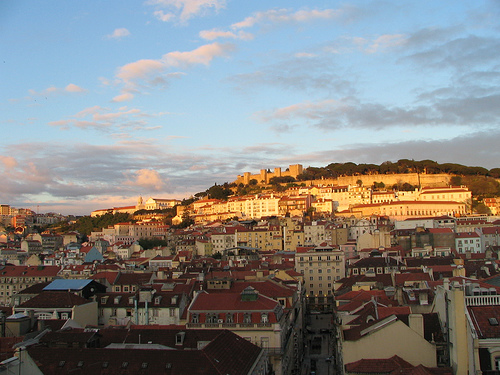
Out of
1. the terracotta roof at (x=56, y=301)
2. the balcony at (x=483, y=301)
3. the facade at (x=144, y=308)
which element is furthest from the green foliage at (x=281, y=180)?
the balcony at (x=483, y=301)

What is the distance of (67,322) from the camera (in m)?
28.6

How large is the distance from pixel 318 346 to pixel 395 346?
67.9 ft

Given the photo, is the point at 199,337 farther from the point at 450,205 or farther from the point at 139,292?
the point at 450,205

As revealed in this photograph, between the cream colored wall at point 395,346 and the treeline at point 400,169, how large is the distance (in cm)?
12772

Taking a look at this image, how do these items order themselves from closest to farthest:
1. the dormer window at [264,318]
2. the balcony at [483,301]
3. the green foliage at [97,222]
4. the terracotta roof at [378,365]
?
the balcony at [483,301] < the terracotta roof at [378,365] < the dormer window at [264,318] < the green foliage at [97,222]

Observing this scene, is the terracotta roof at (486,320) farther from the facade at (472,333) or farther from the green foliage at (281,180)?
the green foliage at (281,180)

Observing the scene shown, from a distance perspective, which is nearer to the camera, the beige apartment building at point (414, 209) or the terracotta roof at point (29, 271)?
the terracotta roof at point (29, 271)

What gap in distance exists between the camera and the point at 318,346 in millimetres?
41281

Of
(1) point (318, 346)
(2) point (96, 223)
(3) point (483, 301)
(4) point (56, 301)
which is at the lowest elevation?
(1) point (318, 346)

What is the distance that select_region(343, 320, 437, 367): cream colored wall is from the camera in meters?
21.1

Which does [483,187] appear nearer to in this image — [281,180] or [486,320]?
[281,180]

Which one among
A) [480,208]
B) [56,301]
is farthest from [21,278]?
[480,208]

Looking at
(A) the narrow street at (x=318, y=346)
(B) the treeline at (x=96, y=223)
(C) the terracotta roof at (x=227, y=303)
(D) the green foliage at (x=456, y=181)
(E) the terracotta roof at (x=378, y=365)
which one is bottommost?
(A) the narrow street at (x=318, y=346)

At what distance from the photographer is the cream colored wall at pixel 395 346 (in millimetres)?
21109
